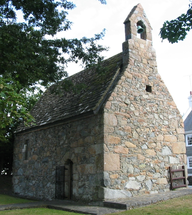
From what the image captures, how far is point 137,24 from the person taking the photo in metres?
13.1

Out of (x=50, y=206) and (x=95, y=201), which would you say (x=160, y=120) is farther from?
(x=50, y=206)

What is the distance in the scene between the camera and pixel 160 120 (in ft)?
38.8

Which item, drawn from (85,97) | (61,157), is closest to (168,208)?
(61,157)

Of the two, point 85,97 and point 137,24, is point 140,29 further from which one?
point 85,97

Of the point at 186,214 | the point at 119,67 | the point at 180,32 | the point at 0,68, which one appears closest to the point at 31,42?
the point at 0,68

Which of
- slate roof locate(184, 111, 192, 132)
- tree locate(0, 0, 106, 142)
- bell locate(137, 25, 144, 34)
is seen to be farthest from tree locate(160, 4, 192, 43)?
slate roof locate(184, 111, 192, 132)

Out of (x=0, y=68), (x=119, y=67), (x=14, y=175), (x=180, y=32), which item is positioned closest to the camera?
(x=180, y=32)

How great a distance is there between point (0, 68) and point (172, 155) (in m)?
8.05

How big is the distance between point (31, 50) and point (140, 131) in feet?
17.5

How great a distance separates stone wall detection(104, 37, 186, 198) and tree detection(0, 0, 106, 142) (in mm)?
1967

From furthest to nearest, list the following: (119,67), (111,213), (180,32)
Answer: (119,67)
(111,213)
(180,32)

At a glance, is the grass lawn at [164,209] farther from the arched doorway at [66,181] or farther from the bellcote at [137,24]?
the bellcote at [137,24]

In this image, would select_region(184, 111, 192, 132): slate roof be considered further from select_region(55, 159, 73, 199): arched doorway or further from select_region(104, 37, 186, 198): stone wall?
select_region(55, 159, 73, 199): arched doorway

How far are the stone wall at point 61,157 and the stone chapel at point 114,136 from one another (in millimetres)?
35
